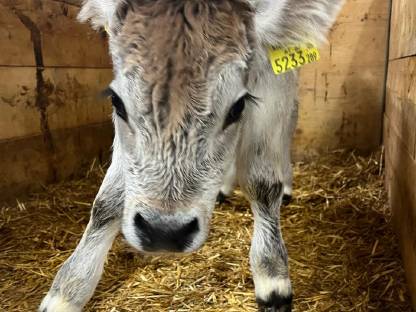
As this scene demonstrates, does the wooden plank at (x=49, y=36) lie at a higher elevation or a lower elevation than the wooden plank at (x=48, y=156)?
higher

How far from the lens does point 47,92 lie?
287cm

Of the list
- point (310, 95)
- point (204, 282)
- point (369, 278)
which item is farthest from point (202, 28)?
point (310, 95)

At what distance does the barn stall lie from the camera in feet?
6.41

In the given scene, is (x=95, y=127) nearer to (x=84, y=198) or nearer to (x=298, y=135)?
(x=84, y=198)

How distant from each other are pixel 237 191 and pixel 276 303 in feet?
4.78

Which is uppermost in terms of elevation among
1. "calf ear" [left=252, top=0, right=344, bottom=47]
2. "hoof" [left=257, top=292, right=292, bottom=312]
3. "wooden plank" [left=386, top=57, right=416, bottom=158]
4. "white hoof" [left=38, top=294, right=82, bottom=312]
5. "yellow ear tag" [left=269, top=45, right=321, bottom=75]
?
"calf ear" [left=252, top=0, right=344, bottom=47]

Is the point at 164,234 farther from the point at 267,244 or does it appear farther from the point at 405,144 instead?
the point at 405,144

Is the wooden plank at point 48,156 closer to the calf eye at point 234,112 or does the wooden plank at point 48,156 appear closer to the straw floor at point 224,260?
the straw floor at point 224,260

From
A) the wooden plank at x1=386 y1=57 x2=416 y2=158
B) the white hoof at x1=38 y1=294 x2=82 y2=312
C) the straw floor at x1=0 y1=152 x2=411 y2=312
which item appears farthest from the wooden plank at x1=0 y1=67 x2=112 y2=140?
the wooden plank at x1=386 y1=57 x2=416 y2=158

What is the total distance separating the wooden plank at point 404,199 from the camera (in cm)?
180

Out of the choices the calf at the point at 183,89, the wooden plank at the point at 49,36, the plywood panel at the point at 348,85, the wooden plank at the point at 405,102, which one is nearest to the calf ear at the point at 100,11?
the calf at the point at 183,89

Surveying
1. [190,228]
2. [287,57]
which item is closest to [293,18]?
[287,57]

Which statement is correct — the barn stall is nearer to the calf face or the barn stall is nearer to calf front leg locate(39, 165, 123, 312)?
calf front leg locate(39, 165, 123, 312)

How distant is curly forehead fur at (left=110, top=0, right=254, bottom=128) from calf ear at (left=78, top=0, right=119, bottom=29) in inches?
4.1
